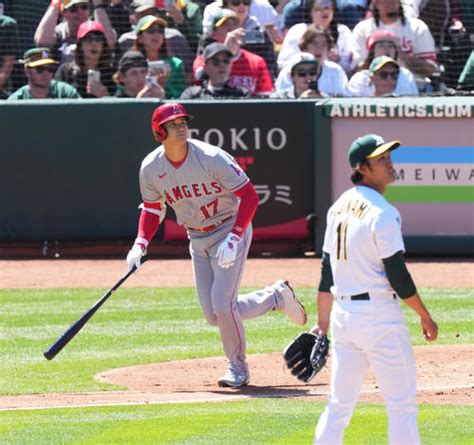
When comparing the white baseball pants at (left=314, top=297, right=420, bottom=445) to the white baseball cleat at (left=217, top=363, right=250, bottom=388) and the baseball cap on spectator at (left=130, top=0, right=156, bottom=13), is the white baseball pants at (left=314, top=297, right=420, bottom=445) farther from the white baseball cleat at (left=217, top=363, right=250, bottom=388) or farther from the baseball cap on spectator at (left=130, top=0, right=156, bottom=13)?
the baseball cap on spectator at (left=130, top=0, right=156, bottom=13)

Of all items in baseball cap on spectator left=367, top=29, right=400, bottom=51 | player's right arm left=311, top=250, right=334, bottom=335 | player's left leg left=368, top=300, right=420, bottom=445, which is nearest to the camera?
player's left leg left=368, top=300, right=420, bottom=445

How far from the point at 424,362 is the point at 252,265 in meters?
5.19

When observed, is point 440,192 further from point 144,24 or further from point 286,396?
point 286,396

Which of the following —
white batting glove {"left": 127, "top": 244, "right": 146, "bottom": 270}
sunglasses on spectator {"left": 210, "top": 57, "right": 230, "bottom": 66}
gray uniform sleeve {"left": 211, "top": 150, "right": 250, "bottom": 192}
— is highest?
gray uniform sleeve {"left": 211, "top": 150, "right": 250, "bottom": 192}

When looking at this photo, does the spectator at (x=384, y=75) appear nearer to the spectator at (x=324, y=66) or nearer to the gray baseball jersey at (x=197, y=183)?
the spectator at (x=324, y=66)

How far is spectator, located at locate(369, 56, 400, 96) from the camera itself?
1445cm

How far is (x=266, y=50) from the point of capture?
50.9 ft

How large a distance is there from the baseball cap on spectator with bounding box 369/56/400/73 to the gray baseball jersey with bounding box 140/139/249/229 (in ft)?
21.1

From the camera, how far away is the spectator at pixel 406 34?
1508 cm

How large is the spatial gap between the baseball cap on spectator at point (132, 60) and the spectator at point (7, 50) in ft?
5.06

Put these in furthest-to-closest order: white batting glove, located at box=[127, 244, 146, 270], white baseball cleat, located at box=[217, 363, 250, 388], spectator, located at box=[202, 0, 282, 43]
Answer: spectator, located at box=[202, 0, 282, 43]
white baseball cleat, located at box=[217, 363, 250, 388]
white batting glove, located at box=[127, 244, 146, 270]

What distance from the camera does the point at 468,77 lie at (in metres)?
14.9

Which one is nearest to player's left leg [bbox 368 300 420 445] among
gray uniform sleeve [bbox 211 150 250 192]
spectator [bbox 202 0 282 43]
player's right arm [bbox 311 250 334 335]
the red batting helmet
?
player's right arm [bbox 311 250 334 335]

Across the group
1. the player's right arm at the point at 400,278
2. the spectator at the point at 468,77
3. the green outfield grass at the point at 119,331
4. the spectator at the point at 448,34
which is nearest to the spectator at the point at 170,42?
the spectator at the point at 448,34
